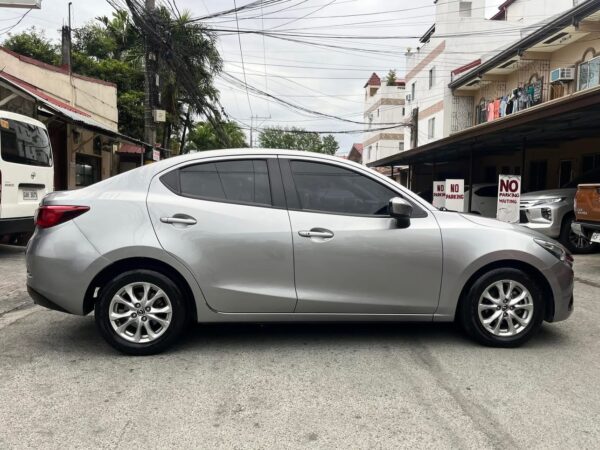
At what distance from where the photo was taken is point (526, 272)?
4.32 m

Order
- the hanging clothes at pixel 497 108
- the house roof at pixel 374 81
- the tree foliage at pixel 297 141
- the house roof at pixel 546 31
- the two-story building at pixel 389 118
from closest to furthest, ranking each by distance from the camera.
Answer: the house roof at pixel 546 31 < the hanging clothes at pixel 497 108 < the two-story building at pixel 389 118 < the house roof at pixel 374 81 < the tree foliage at pixel 297 141

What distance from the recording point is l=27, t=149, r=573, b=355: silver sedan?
4004mm

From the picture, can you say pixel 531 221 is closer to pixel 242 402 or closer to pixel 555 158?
pixel 555 158

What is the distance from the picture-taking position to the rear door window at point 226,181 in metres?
4.19

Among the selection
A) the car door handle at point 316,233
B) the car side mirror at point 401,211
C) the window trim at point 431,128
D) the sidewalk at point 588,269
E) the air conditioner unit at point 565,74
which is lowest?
the sidewalk at point 588,269

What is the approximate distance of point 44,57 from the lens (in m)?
31.2

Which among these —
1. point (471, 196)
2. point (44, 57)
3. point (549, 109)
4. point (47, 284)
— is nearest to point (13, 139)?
point (47, 284)

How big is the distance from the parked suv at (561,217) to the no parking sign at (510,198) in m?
0.70

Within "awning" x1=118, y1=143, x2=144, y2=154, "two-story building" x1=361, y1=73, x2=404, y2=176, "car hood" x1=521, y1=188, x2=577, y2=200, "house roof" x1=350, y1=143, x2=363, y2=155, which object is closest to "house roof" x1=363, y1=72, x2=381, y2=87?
"two-story building" x1=361, y1=73, x2=404, y2=176

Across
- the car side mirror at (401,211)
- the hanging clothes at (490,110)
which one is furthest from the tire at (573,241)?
the hanging clothes at (490,110)

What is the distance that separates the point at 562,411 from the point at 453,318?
3.93ft

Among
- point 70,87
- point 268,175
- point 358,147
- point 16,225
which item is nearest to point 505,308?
point 268,175

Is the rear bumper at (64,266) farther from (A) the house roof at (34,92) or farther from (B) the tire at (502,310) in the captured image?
(A) the house roof at (34,92)

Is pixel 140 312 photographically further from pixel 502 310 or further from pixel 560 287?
pixel 560 287
